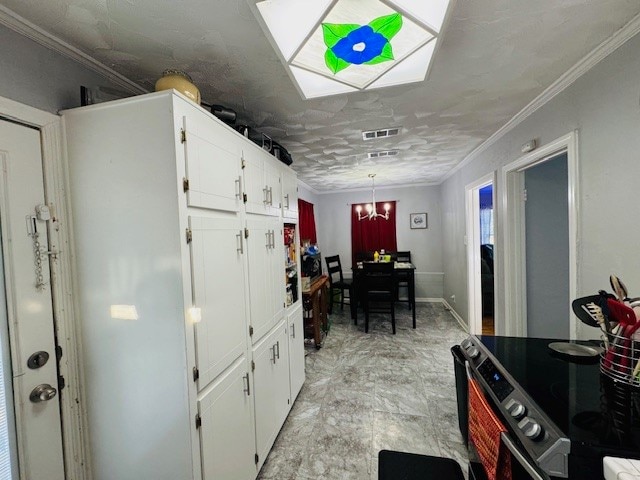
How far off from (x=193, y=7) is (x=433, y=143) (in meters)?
2.45

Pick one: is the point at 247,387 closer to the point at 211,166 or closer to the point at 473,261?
the point at 211,166

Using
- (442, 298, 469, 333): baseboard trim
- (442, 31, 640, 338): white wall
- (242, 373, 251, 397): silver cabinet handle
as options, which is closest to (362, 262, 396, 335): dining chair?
(442, 298, 469, 333): baseboard trim

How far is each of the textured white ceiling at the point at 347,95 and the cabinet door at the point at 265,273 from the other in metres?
0.81

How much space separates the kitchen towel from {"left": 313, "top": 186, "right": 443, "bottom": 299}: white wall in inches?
175

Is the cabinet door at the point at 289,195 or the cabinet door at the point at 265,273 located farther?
the cabinet door at the point at 289,195

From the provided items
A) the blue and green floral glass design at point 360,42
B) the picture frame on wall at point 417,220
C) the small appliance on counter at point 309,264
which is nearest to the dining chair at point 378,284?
the small appliance on counter at point 309,264

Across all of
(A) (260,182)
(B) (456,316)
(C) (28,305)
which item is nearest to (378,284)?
(B) (456,316)

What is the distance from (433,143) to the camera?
2.78 m

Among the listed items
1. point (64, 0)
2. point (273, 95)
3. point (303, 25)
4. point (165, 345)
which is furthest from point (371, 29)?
point (165, 345)

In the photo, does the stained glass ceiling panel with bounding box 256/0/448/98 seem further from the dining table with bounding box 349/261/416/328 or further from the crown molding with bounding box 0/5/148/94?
the dining table with bounding box 349/261/416/328

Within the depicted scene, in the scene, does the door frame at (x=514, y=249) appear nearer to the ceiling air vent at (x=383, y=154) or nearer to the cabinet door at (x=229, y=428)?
the ceiling air vent at (x=383, y=154)

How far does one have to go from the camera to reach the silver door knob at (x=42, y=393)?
3.34ft

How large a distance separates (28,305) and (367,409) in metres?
2.27

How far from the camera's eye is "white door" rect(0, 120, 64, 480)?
0.97 meters
